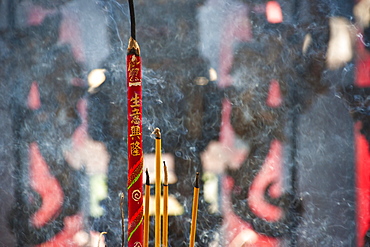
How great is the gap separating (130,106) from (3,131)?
1.10m

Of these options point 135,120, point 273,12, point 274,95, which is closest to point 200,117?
point 274,95

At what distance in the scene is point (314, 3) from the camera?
1294mm

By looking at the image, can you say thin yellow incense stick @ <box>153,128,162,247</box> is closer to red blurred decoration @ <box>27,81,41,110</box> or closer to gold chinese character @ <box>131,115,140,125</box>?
gold chinese character @ <box>131,115,140,125</box>

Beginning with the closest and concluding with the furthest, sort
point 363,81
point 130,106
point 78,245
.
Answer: point 130,106, point 363,81, point 78,245

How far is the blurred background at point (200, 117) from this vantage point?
1289 mm

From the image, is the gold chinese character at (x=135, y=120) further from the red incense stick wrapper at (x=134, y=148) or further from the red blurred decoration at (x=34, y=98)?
the red blurred decoration at (x=34, y=98)

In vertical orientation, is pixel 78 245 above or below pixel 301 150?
below

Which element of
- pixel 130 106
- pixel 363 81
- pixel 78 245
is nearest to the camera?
pixel 130 106

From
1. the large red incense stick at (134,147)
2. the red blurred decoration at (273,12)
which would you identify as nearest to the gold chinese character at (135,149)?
the large red incense stick at (134,147)

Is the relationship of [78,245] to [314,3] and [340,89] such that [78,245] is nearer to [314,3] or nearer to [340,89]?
[340,89]

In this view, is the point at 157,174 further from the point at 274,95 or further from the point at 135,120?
the point at 274,95

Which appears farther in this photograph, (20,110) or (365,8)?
(20,110)

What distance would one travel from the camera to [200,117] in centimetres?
134

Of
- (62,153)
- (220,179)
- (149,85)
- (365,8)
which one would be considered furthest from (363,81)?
(62,153)
